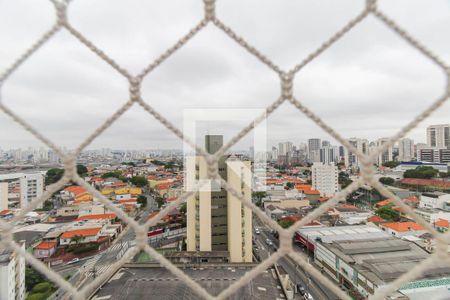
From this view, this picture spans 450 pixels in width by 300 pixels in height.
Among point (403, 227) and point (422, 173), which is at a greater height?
point (422, 173)

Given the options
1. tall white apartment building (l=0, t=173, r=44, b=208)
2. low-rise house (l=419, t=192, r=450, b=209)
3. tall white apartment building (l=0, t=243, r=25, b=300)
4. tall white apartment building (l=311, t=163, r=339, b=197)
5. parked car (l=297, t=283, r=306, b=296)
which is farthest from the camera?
tall white apartment building (l=311, t=163, r=339, b=197)

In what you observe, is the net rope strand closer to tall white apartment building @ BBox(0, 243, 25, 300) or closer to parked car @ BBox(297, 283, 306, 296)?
tall white apartment building @ BBox(0, 243, 25, 300)

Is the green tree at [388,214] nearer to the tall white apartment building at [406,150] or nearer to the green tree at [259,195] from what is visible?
the green tree at [259,195]

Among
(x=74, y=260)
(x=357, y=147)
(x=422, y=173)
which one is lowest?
(x=74, y=260)

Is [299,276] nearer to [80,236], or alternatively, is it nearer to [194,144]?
[80,236]

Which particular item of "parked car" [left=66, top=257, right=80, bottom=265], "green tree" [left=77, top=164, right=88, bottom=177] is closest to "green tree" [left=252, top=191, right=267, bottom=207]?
"green tree" [left=77, top=164, right=88, bottom=177]

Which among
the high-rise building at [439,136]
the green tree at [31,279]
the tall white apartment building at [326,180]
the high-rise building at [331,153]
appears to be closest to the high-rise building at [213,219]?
the green tree at [31,279]

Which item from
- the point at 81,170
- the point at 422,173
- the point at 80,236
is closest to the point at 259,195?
the point at 81,170
